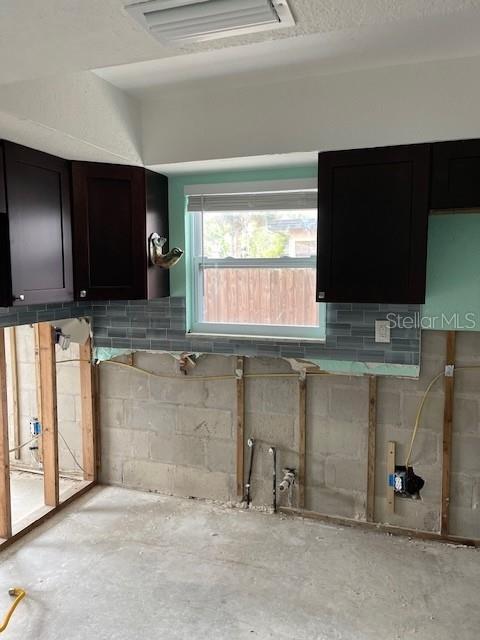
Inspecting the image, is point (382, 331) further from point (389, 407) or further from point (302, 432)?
point (302, 432)

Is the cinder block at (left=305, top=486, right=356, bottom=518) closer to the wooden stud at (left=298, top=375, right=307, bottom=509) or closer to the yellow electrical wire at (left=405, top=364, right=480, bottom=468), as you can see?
the wooden stud at (left=298, top=375, right=307, bottom=509)

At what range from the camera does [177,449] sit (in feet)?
11.2

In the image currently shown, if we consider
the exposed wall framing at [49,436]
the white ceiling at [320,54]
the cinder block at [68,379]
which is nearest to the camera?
the white ceiling at [320,54]

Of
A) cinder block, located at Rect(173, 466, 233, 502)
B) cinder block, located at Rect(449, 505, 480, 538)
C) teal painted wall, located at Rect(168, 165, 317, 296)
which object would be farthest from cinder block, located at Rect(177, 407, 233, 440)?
cinder block, located at Rect(449, 505, 480, 538)

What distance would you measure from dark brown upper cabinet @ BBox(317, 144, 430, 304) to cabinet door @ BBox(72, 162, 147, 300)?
110 cm

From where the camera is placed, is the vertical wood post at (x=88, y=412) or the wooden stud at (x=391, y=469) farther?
the vertical wood post at (x=88, y=412)

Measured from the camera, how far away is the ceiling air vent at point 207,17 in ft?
3.67

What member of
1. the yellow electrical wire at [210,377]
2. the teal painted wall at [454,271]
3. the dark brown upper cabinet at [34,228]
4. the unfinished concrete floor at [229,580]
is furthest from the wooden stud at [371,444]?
the dark brown upper cabinet at [34,228]

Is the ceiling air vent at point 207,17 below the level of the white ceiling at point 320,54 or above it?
below

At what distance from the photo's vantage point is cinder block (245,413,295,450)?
312 cm

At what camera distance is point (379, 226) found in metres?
2.45

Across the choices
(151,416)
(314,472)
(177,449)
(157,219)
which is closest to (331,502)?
(314,472)

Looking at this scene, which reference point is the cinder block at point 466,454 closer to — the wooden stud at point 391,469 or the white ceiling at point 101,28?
the wooden stud at point 391,469

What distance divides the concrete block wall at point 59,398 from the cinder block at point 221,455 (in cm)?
115
